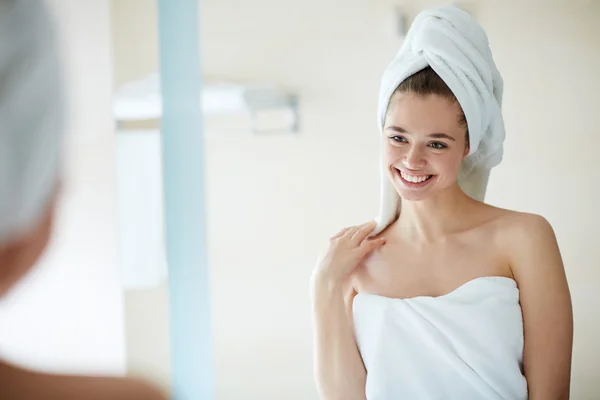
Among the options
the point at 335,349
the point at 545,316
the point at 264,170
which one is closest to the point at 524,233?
Result: the point at 545,316

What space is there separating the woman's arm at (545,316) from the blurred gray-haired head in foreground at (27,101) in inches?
32.2

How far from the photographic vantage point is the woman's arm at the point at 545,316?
3.21 feet

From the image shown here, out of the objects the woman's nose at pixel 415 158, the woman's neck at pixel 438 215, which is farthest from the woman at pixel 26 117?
the woman's neck at pixel 438 215

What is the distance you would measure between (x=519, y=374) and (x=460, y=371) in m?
0.10

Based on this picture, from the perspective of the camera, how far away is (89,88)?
60cm

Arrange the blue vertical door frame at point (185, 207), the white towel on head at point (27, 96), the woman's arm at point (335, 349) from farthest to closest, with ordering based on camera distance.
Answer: the woman's arm at point (335, 349), the blue vertical door frame at point (185, 207), the white towel on head at point (27, 96)

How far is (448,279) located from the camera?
41.8 inches

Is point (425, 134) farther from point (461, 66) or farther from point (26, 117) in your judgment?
point (26, 117)

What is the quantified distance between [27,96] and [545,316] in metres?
0.87

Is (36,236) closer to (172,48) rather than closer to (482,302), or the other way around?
(172,48)

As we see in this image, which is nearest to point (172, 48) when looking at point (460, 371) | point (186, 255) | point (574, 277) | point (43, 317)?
A: point (186, 255)

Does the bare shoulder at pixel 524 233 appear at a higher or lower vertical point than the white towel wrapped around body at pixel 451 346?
higher

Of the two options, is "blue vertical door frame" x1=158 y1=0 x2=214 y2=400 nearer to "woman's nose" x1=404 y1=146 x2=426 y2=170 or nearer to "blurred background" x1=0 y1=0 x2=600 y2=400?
"blurred background" x1=0 y1=0 x2=600 y2=400

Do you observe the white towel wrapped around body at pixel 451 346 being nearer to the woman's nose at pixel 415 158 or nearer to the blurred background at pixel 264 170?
the woman's nose at pixel 415 158
